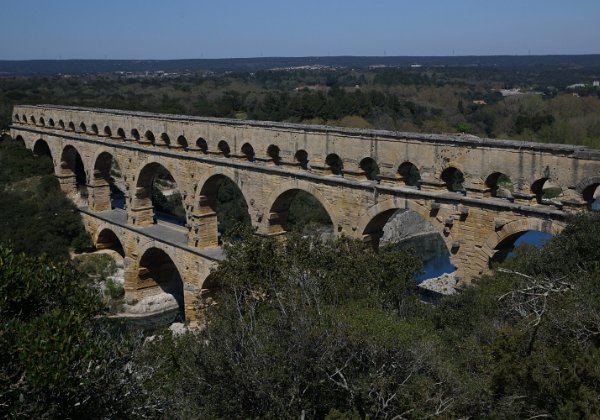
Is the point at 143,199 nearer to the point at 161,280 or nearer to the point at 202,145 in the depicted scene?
the point at 161,280

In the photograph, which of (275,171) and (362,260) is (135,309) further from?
(362,260)

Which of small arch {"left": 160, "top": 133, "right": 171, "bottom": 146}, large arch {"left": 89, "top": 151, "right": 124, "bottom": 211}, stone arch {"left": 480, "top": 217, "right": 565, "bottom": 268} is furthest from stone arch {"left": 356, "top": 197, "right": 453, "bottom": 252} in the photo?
large arch {"left": 89, "top": 151, "right": 124, "bottom": 211}

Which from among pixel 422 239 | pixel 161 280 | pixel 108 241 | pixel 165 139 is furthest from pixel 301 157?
pixel 422 239

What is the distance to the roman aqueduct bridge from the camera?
1241cm

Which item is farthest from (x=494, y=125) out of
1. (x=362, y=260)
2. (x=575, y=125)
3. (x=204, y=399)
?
(x=204, y=399)

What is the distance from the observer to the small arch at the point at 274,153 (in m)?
17.5

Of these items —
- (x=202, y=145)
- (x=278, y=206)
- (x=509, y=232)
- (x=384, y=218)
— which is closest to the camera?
(x=509, y=232)

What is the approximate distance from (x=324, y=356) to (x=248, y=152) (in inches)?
443

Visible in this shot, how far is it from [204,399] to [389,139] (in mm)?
7738

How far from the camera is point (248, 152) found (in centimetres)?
1867

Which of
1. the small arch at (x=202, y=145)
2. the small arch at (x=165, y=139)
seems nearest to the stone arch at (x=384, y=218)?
the small arch at (x=202, y=145)

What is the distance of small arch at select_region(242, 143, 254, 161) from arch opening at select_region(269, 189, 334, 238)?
1.71 metres

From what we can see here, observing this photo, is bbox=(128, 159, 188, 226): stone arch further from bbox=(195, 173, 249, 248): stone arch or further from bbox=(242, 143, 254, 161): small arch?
bbox=(242, 143, 254, 161): small arch

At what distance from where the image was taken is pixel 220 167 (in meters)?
18.9
